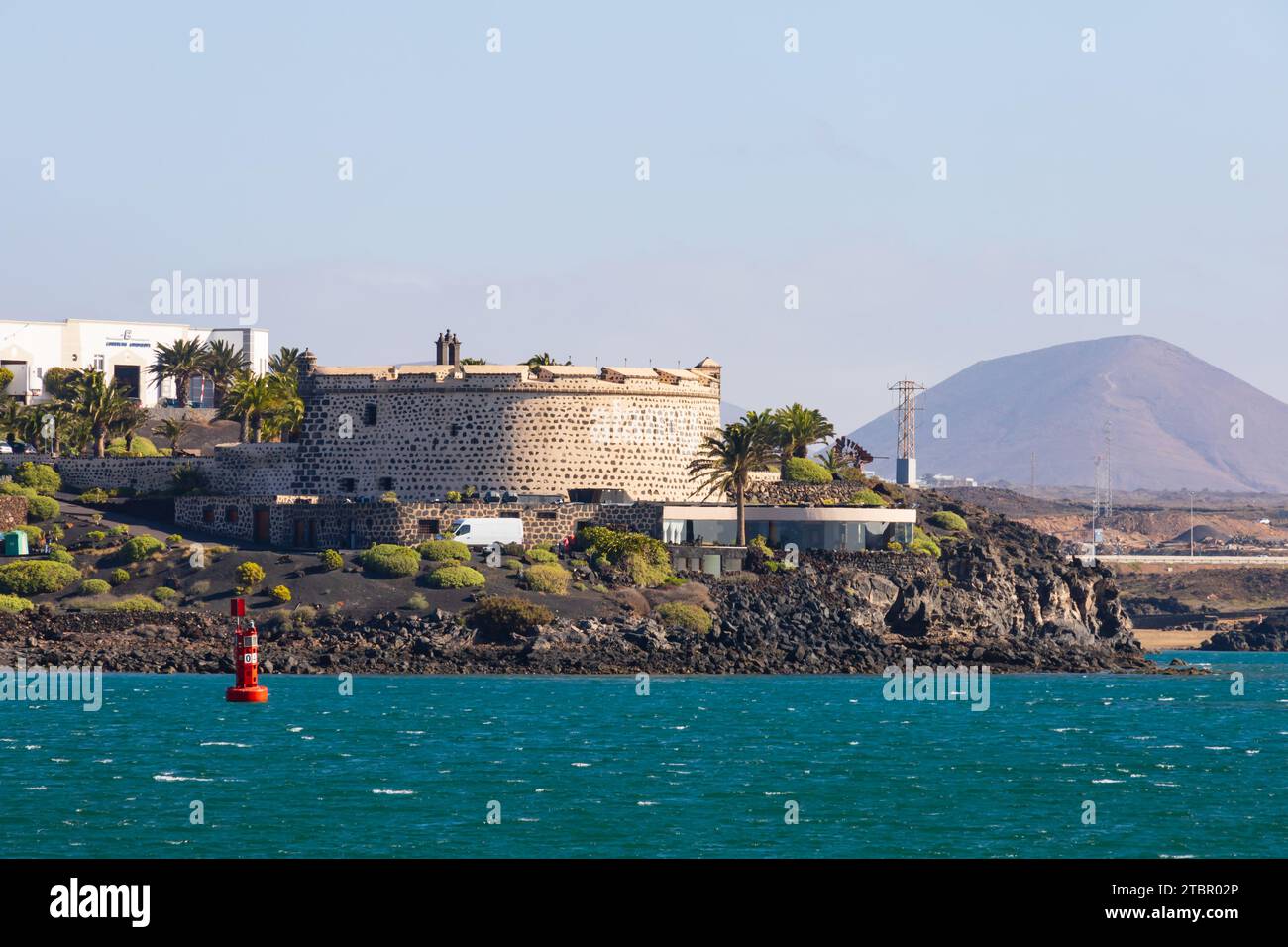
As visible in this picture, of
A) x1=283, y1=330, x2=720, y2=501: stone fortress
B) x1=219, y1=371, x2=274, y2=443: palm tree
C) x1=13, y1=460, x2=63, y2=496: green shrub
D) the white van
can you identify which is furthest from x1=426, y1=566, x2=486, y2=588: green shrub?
x1=13, y1=460, x2=63, y2=496: green shrub

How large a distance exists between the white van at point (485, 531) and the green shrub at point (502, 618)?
7.81 m

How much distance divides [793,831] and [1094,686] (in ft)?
172

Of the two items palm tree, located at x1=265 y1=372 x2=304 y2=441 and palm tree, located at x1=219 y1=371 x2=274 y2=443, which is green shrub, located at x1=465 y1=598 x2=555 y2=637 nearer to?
palm tree, located at x1=265 y1=372 x2=304 y2=441

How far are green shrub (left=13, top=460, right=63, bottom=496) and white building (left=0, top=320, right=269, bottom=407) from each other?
27.4m

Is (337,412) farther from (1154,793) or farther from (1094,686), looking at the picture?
(1154,793)

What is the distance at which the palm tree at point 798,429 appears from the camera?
112 meters

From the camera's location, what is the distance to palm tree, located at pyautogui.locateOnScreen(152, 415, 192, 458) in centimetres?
11424

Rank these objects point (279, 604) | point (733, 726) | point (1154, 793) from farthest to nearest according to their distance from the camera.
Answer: point (279, 604) < point (733, 726) < point (1154, 793)

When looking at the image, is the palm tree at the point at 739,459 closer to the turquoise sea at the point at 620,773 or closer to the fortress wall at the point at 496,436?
the fortress wall at the point at 496,436

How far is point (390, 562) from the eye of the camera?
91438 mm

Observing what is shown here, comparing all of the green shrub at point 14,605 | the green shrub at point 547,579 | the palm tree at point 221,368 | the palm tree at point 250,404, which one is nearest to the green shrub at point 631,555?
the green shrub at point 547,579

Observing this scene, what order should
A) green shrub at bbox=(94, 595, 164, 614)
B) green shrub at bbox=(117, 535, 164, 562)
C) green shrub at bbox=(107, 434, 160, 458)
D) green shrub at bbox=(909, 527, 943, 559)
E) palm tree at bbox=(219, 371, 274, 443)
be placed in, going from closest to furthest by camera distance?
green shrub at bbox=(94, 595, 164, 614) < green shrub at bbox=(117, 535, 164, 562) < green shrub at bbox=(909, 527, 943, 559) < palm tree at bbox=(219, 371, 274, 443) < green shrub at bbox=(107, 434, 160, 458)
